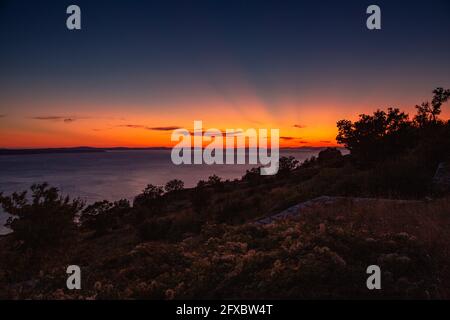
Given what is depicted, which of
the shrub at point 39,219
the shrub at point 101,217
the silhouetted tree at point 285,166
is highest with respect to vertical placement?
the silhouetted tree at point 285,166

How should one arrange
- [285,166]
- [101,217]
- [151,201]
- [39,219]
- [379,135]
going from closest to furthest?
[39,219]
[379,135]
[101,217]
[151,201]
[285,166]

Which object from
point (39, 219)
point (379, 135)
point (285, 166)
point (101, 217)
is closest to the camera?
point (39, 219)

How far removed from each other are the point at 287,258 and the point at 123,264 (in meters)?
3.55

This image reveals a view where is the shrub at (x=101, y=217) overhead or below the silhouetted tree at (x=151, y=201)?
below

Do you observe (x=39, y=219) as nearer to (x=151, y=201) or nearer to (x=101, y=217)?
(x=101, y=217)

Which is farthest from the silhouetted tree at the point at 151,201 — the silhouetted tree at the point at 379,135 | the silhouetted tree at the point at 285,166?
the silhouetted tree at the point at 379,135

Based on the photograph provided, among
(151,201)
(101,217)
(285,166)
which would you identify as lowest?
(101,217)

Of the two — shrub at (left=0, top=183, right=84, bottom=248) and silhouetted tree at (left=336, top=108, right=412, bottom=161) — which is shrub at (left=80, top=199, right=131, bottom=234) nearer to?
shrub at (left=0, top=183, right=84, bottom=248)

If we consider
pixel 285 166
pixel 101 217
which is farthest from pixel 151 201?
pixel 285 166

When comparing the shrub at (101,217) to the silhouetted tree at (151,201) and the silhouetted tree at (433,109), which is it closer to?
the silhouetted tree at (151,201)

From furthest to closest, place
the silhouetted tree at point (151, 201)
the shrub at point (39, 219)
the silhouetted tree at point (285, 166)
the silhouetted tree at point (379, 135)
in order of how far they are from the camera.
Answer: the silhouetted tree at point (285, 166), the silhouetted tree at point (151, 201), the silhouetted tree at point (379, 135), the shrub at point (39, 219)

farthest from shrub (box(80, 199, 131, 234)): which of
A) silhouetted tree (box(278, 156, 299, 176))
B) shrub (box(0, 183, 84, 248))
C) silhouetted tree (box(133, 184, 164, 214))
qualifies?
silhouetted tree (box(278, 156, 299, 176))
